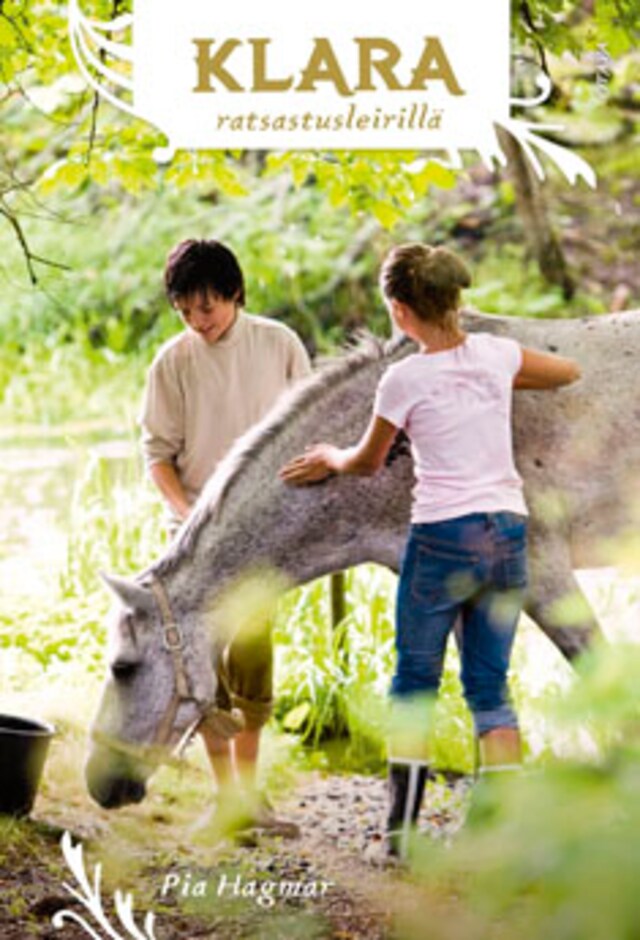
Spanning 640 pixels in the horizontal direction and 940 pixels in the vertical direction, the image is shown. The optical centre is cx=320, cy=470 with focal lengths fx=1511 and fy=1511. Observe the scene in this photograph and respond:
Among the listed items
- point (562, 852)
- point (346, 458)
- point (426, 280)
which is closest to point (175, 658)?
point (346, 458)

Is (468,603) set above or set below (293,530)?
below

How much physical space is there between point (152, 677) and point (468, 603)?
0.74 metres

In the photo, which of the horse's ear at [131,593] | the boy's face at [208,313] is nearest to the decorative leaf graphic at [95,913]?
the horse's ear at [131,593]

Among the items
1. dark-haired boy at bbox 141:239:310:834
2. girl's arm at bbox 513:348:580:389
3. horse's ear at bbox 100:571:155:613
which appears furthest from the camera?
dark-haired boy at bbox 141:239:310:834

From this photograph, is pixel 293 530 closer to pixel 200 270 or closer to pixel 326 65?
pixel 200 270

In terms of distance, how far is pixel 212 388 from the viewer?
11.9 ft

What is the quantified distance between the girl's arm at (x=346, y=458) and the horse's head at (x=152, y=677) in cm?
41

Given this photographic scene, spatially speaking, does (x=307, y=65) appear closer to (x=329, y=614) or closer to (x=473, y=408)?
(x=473, y=408)

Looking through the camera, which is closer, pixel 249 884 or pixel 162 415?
pixel 249 884

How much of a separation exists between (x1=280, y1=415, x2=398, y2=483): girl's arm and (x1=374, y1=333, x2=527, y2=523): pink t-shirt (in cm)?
4

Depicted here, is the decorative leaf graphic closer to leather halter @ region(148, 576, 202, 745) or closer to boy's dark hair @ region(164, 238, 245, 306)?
leather halter @ region(148, 576, 202, 745)

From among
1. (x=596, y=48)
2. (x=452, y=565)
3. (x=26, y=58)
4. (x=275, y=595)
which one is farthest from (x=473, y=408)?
(x=26, y=58)

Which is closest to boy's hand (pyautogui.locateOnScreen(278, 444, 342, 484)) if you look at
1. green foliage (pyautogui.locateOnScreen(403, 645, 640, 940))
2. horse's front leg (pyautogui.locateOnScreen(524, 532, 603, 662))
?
horse's front leg (pyautogui.locateOnScreen(524, 532, 603, 662))

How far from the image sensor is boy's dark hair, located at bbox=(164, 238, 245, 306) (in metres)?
3.43
